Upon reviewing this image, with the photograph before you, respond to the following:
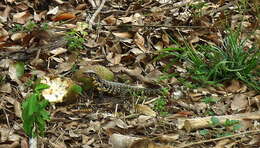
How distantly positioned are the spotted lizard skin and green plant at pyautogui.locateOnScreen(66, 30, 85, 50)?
2.02 feet

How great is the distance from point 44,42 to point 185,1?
177cm

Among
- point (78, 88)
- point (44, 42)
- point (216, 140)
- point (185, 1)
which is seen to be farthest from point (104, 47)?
point (216, 140)

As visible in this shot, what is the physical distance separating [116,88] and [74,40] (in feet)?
2.80

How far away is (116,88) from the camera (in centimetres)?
388

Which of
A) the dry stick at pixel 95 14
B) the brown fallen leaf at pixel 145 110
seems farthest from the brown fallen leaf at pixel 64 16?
the brown fallen leaf at pixel 145 110

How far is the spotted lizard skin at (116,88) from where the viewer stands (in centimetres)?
387

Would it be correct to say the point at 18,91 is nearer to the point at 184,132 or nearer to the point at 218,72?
the point at 184,132

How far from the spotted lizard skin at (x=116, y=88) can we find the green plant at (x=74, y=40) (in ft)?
2.02

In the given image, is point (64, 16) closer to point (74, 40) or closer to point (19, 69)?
point (74, 40)

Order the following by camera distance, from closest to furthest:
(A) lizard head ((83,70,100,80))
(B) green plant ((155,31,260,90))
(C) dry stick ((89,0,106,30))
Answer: (A) lizard head ((83,70,100,80)) → (B) green plant ((155,31,260,90)) → (C) dry stick ((89,0,106,30))

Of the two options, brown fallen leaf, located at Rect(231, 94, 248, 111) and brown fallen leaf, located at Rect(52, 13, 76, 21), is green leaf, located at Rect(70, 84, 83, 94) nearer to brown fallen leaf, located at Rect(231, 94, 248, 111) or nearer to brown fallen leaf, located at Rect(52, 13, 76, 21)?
brown fallen leaf, located at Rect(231, 94, 248, 111)

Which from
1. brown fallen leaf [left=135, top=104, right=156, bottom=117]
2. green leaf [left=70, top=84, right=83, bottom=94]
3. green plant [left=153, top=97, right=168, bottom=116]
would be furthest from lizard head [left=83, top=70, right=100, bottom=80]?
green plant [left=153, top=97, right=168, bottom=116]

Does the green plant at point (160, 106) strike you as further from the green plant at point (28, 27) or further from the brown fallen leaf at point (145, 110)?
the green plant at point (28, 27)

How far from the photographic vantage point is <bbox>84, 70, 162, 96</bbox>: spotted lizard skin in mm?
3865
